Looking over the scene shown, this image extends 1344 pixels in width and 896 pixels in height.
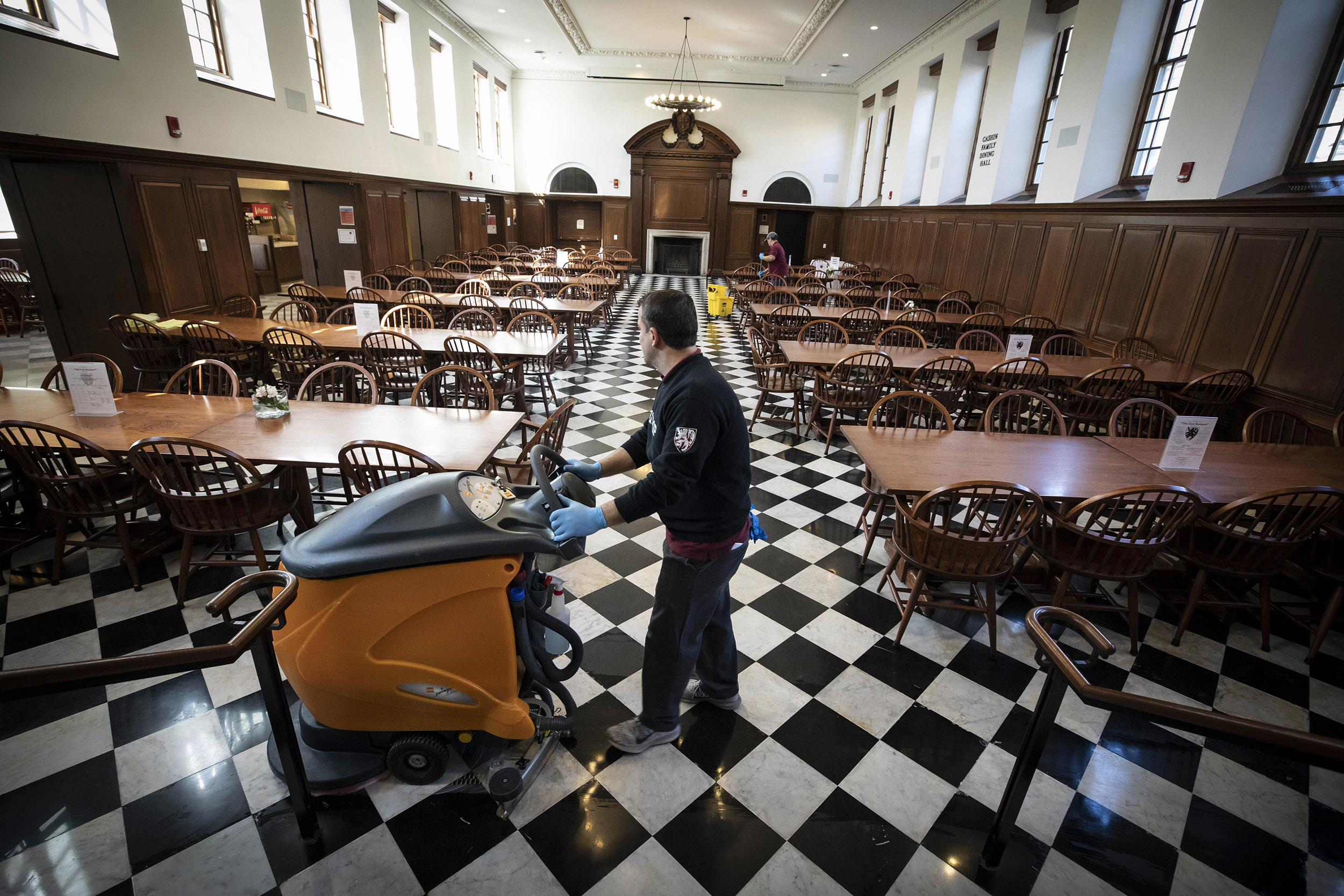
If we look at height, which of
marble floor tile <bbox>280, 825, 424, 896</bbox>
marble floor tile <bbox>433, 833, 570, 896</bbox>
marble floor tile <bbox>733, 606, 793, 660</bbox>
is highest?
marble floor tile <bbox>733, 606, 793, 660</bbox>

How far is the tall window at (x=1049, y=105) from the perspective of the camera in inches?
306

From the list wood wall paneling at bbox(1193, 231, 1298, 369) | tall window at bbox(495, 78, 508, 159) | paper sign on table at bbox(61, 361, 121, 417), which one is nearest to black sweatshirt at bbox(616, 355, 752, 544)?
paper sign on table at bbox(61, 361, 121, 417)

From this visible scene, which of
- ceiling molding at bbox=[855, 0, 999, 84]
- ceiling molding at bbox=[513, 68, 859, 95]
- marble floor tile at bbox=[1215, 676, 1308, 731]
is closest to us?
marble floor tile at bbox=[1215, 676, 1308, 731]

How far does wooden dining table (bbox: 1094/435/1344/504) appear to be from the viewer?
270cm

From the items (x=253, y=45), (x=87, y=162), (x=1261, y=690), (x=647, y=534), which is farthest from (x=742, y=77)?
(x=1261, y=690)

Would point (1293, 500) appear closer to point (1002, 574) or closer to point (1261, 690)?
point (1261, 690)

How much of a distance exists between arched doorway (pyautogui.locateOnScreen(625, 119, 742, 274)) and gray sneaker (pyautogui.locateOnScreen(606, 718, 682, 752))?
1580 centimetres

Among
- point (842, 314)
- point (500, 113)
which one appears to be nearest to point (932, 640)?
point (842, 314)

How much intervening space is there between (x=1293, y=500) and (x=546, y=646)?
3.13 m

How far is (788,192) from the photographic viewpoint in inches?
635

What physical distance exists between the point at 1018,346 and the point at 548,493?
189 inches

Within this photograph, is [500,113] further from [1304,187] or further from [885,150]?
[1304,187]

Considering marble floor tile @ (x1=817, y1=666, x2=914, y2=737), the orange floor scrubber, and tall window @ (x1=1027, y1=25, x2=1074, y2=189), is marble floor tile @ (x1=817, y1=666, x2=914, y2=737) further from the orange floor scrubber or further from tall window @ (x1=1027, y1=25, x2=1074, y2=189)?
tall window @ (x1=1027, y1=25, x2=1074, y2=189)

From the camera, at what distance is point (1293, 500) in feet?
8.10
